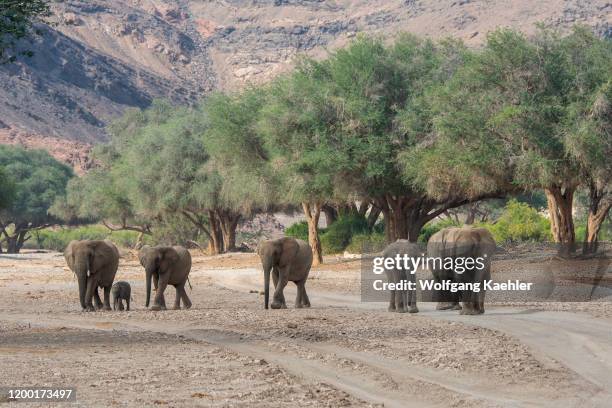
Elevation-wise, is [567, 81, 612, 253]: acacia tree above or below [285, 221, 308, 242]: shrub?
above

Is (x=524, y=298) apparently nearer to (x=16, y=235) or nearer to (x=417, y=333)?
(x=417, y=333)

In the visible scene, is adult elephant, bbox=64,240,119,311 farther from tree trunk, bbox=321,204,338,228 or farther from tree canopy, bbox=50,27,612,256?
tree trunk, bbox=321,204,338,228

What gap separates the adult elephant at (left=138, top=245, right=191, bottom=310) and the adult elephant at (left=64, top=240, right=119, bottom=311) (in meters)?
0.70

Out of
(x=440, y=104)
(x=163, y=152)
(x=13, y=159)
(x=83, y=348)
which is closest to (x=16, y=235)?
(x=13, y=159)

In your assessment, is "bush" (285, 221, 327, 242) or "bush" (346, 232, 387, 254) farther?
"bush" (285, 221, 327, 242)

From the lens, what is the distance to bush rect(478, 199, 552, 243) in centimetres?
5131

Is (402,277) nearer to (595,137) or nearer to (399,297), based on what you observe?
(399,297)

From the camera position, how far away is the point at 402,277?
20797mm

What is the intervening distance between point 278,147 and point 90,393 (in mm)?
29330

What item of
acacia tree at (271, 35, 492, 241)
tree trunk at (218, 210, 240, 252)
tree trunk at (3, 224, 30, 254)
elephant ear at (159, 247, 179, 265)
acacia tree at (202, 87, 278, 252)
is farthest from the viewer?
tree trunk at (3, 224, 30, 254)

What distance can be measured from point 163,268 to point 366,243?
25.3m

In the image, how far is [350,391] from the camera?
1174 centimetres

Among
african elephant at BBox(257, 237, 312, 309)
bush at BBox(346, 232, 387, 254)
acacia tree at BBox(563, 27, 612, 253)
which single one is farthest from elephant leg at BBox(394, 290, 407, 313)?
bush at BBox(346, 232, 387, 254)

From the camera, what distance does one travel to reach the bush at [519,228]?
51.3m
